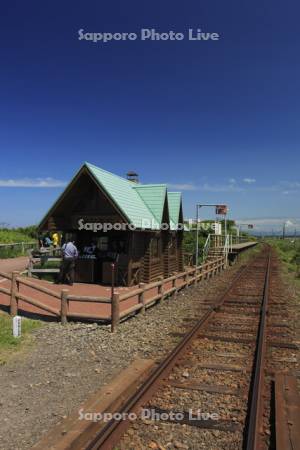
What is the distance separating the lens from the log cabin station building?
1595cm

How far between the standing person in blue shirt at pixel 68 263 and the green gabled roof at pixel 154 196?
4.48 m

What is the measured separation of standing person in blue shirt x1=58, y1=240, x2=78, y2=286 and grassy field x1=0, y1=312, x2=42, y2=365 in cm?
497

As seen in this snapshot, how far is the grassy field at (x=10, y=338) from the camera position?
8.11 m

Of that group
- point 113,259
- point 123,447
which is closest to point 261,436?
point 123,447

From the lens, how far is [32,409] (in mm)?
5695

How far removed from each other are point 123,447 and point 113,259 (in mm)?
12063

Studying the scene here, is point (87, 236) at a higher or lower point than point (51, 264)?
higher

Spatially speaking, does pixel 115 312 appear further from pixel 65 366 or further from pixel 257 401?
pixel 257 401

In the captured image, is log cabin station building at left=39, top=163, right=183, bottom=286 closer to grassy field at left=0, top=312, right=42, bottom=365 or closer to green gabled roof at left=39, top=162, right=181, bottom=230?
green gabled roof at left=39, top=162, right=181, bottom=230

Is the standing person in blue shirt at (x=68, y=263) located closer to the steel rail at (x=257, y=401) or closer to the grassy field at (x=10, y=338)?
the grassy field at (x=10, y=338)

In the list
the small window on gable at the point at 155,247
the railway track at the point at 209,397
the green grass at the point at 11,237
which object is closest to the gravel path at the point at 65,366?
the railway track at the point at 209,397

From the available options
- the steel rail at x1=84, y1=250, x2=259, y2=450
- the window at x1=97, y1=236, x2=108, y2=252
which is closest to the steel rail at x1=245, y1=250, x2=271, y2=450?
the steel rail at x1=84, y1=250, x2=259, y2=450

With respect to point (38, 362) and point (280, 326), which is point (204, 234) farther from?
point (38, 362)

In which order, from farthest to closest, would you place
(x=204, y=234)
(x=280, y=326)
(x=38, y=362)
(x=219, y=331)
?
(x=204, y=234) → (x=280, y=326) → (x=219, y=331) → (x=38, y=362)
